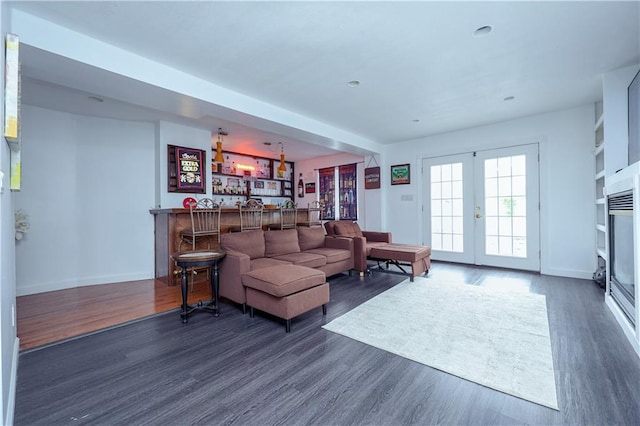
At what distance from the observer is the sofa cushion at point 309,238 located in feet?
15.8

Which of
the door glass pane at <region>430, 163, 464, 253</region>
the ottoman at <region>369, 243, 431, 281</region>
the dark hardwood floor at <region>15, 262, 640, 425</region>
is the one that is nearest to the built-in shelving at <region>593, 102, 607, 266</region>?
the door glass pane at <region>430, 163, 464, 253</region>

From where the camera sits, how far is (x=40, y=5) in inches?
83.2

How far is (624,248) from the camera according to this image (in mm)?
2871

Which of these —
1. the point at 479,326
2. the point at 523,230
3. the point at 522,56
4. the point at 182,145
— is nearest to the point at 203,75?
the point at 182,145

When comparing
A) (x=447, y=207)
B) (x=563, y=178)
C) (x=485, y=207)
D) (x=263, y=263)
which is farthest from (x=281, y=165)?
(x=563, y=178)

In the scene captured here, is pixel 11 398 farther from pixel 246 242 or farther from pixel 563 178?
pixel 563 178

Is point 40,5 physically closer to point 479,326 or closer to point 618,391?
point 479,326

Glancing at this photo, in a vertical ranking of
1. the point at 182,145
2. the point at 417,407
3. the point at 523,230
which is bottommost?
the point at 417,407

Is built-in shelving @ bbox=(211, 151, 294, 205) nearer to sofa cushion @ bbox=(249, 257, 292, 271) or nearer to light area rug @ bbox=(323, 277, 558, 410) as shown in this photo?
sofa cushion @ bbox=(249, 257, 292, 271)

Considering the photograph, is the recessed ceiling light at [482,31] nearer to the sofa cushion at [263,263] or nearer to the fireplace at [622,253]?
the fireplace at [622,253]

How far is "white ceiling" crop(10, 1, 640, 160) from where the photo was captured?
7.30 ft

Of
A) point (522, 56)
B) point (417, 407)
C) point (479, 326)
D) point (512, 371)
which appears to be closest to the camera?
point (417, 407)

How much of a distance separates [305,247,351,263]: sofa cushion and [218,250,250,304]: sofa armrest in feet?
4.95

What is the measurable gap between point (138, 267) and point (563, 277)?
706cm
